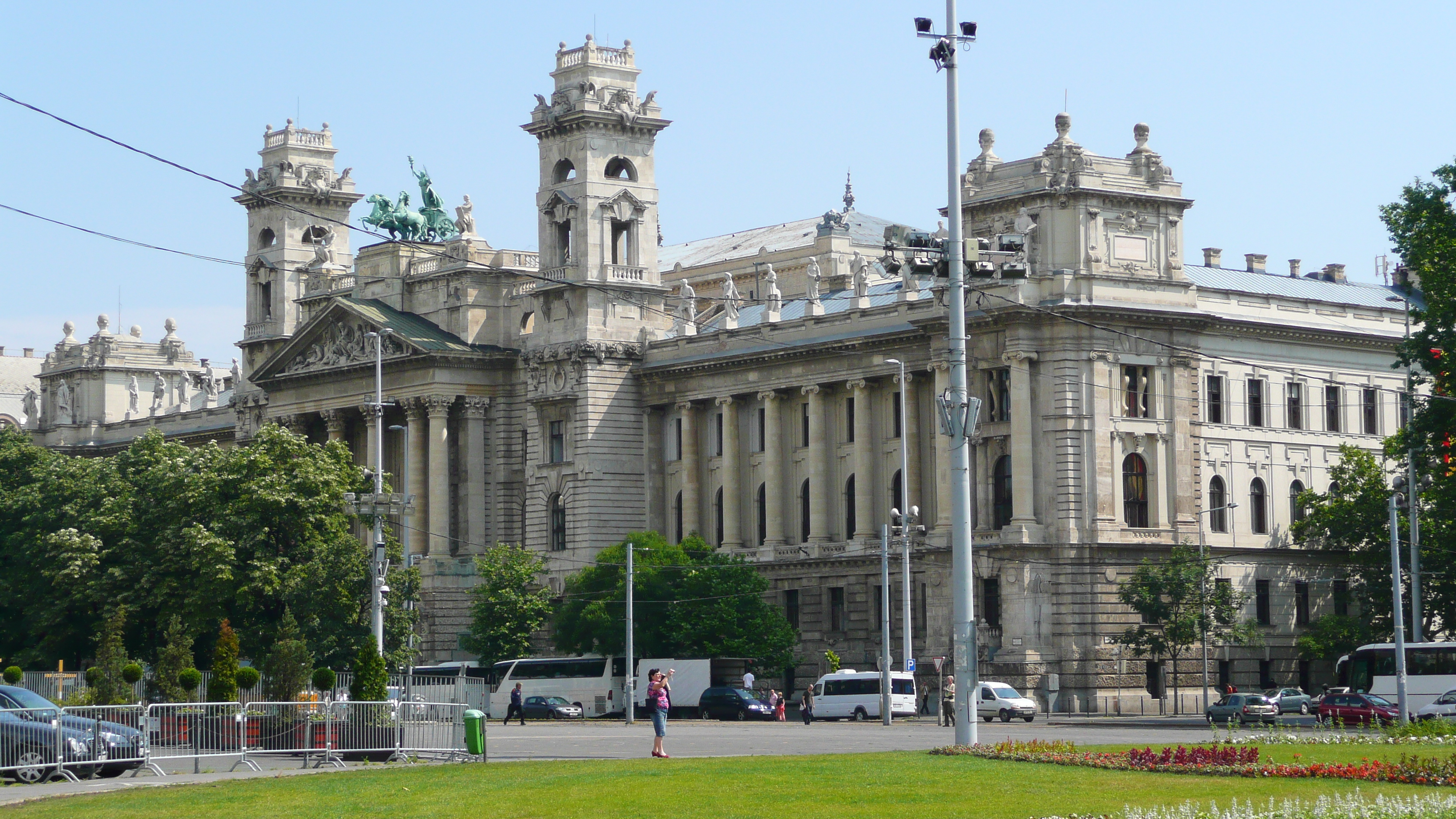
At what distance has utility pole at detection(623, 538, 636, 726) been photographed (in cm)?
9050

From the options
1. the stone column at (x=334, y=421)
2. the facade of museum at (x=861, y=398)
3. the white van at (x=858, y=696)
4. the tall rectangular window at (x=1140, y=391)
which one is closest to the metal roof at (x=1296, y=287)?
the facade of museum at (x=861, y=398)

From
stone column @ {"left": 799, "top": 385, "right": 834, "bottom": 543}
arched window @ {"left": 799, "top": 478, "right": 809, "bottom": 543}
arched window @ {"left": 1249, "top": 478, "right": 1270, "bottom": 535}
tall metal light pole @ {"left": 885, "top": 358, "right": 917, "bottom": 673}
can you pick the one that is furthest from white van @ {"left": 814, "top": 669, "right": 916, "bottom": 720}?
arched window @ {"left": 1249, "top": 478, "right": 1270, "bottom": 535}

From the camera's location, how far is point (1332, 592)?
102 m

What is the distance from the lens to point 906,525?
292ft

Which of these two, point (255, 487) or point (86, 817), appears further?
point (255, 487)

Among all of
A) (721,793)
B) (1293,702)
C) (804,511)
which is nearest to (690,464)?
(804,511)

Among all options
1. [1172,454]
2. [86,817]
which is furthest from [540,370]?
[86,817]

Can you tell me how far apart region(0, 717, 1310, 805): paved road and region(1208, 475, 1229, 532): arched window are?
1275 centimetres

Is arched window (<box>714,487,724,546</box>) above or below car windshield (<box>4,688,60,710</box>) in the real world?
above

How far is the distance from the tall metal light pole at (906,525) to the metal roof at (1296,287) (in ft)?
48.0

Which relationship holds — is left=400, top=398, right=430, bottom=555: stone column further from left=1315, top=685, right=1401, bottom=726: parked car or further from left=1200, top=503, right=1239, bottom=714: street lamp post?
left=1315, top=685, right=1401, bottom=726: parked car

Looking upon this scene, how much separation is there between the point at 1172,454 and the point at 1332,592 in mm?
10718

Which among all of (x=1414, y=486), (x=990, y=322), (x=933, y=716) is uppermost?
(x=990, y=322)

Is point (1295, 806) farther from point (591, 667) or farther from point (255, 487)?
point (591, 667)
